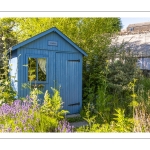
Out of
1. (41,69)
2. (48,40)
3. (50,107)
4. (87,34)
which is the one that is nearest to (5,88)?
(41,69)

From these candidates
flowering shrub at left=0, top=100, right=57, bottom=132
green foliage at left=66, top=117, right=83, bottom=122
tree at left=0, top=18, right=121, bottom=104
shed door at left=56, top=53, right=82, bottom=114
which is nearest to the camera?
flowering shrub at left=0, top=100, right=57, bottom=132

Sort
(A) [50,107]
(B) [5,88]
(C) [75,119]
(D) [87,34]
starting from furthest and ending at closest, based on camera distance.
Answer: (D) [87,34] → (C) [75,119] → (B) [5,88] → (A) [50,107]

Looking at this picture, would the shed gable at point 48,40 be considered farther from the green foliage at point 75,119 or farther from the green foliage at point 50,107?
the green foliage at point 75,119

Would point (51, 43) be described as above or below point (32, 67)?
above

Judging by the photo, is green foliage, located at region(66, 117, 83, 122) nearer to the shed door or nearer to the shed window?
the shed door

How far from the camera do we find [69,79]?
8.09 m

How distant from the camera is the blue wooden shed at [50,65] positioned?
23.1ft

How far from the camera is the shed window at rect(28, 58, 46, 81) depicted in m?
7.19

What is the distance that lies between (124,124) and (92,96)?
3.14 metres

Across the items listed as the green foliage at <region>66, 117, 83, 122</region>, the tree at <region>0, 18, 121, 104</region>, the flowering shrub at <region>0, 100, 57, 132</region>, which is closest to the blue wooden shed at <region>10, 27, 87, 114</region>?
the green foliage at <region>66, 117, 83, 122</region>

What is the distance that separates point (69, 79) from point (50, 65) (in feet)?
2.87

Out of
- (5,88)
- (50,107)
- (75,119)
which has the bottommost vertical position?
(75,119)

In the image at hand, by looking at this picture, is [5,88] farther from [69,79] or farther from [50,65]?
[69,79]
